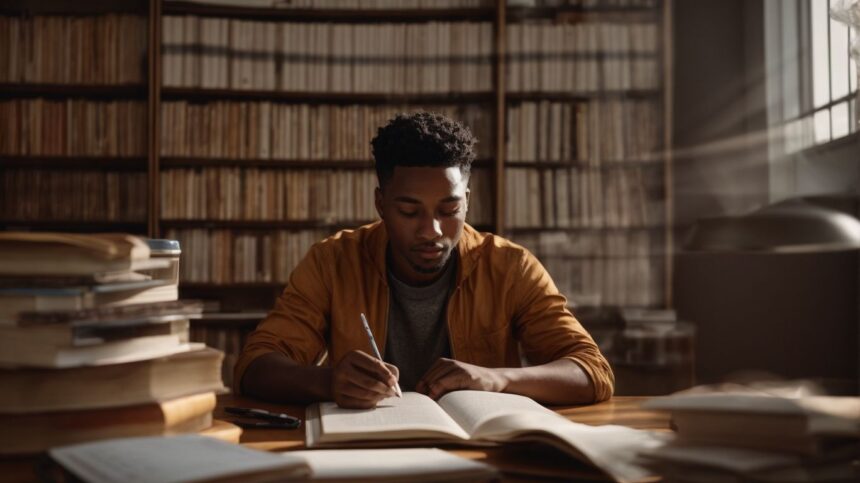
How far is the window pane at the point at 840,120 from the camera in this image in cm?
291

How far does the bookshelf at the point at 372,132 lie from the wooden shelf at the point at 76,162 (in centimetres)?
1

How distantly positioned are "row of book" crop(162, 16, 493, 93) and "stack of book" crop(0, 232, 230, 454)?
2749mm

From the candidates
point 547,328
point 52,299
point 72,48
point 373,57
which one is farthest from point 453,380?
point 72,48

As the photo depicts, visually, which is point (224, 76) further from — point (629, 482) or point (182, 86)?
point (629, 482)

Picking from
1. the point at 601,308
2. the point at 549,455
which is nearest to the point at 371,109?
the point at 601,308

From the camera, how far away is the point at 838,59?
120 inches

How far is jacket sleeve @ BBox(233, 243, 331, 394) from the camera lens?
1.64 m

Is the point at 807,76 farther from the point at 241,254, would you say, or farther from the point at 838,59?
the point at 241,254

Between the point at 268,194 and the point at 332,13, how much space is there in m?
0.87

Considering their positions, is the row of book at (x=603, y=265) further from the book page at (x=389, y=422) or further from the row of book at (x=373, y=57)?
the book page at (x=389, y=422)

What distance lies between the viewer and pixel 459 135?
184 centimetres

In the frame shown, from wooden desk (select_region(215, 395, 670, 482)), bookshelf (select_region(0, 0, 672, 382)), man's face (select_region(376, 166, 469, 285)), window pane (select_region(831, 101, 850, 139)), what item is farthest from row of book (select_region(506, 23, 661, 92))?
wooden desk (select_region(215, 395, 670, 482))

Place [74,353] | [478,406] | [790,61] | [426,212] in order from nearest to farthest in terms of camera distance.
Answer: [74,353] → [478,406] → [426,212] → [790,61]

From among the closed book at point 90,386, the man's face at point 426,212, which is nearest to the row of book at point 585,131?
the man's face at point 426,212
